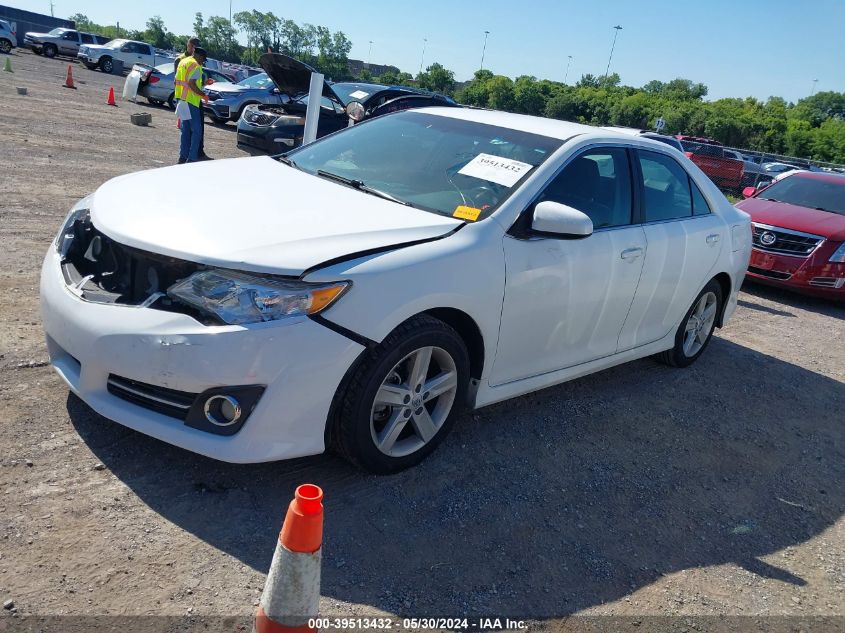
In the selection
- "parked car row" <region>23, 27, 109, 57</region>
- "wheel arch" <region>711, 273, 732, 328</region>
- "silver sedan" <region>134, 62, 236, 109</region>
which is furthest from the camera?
"parked car row" <region>23, 27, 109, 57</region>

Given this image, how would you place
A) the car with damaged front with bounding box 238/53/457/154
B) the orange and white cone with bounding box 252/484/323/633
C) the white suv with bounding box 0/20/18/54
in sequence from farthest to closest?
1. the white suv with bounding box 0/20/18/54
2. the car with damaged front with bounding box 238/53/457/154
3. the orange and white cone with bounding box 252/484/323/633

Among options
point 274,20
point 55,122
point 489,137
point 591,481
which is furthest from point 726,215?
point 274,20

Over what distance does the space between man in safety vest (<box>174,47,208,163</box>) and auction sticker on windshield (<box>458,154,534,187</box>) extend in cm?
777

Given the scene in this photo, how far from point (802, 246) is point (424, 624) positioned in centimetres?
826

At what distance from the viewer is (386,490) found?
10.4 feet

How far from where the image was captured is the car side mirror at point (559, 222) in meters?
3.45

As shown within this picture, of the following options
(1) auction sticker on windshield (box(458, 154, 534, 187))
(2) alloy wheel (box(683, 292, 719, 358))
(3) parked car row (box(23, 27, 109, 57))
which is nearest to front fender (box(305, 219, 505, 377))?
(1) auction sticker on windshield (box(458, 154, 534, 187))

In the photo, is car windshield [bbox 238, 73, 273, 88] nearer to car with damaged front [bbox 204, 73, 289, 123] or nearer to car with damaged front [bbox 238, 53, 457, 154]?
car with damaged front [bbox 204, 73, 289, 123]

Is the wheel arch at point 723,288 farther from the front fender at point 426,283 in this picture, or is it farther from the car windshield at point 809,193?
the car windshield at point 809,193

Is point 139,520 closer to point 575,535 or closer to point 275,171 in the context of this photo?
point 575,535

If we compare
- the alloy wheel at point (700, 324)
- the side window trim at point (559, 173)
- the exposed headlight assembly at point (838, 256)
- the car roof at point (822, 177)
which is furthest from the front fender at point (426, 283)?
the car roof at point (822, 177)

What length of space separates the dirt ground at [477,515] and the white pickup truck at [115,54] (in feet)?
119

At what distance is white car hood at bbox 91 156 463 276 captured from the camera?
2.81 meters

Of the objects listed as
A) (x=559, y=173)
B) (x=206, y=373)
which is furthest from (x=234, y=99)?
(x=206, y=373)
